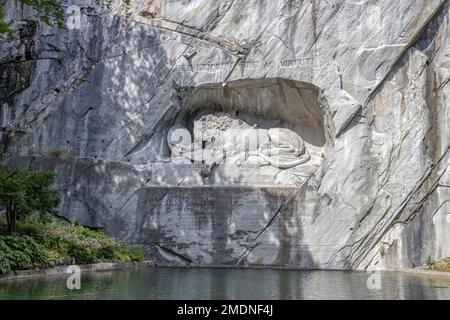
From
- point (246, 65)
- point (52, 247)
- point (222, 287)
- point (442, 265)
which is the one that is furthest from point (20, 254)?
point (442, 265)

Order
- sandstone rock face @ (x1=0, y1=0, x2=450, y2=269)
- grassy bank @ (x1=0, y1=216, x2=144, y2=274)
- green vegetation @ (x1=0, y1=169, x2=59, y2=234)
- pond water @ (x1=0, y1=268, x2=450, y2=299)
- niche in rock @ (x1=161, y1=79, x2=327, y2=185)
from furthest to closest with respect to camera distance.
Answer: niche in rock @ (x1=161, y1=79, x2=327, y2=185) < sandstone rock face @ (x1=0, y1=0, x2=450, y2=269) < green vegetation @ (x1=0, y1=169, x2=59, y2=234) < grassy bank @ (x1=0, y1=216, x2=144, y2=274) < pond water @ (x1=0, y1=268, x2=450, y2=299)

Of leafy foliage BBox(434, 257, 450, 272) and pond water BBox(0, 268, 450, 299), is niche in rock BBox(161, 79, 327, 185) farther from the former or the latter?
pond water BBox(0, 268, 450, 299)

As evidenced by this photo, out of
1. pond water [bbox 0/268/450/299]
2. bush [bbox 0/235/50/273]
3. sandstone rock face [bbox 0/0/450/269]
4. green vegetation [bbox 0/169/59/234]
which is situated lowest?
pond water [bbox 0/268/450/299]

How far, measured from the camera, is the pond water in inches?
367

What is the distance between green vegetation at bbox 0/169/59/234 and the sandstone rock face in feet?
16.8

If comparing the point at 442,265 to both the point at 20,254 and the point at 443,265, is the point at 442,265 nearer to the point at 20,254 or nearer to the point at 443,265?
the point at 443,265

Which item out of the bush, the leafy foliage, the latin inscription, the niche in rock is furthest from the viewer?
the niche in rock

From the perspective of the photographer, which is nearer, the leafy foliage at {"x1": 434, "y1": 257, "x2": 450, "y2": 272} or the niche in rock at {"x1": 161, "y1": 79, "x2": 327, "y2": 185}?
the leafy foliage at {"x1": 434, "y1": 257, "x2": 450, "y2": 272}

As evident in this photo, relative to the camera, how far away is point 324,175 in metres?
17.8

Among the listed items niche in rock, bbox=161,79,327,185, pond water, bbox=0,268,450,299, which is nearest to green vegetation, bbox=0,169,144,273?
pond water, bbox=0,268,450,299

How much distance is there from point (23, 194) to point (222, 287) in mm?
5105

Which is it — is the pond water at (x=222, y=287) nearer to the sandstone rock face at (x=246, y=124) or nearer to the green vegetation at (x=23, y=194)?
the green vegetation at (x=23, y=194)

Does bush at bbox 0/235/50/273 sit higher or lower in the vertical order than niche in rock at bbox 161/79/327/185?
lower

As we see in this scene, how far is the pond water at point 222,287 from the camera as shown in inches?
367
